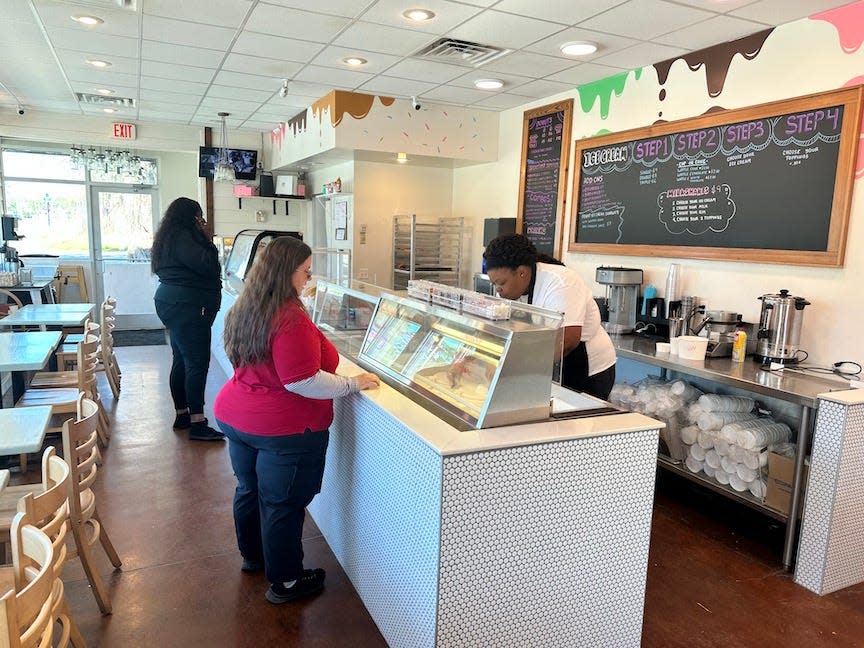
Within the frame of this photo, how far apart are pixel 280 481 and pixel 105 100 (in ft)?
18.4

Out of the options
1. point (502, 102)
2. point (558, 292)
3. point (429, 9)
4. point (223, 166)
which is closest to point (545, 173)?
point (502, 102)

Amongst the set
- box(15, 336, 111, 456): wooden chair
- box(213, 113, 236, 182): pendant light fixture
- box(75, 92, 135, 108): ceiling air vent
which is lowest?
box(15, 336, 111, 456): wooden chair

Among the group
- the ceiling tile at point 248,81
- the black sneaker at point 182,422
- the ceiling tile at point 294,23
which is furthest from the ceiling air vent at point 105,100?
the black sneaker at point 182,422

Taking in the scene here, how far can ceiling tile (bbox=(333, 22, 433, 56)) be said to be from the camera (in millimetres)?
3719

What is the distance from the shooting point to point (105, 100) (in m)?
6.23

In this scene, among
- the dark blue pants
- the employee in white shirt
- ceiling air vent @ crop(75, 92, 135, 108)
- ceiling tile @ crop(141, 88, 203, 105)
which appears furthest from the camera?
ceiling air vent @ crop(75, 92, 135, 108)

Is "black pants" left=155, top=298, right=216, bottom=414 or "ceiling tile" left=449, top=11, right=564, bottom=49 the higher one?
"ceiling tile" left=449, top=11, right=564, bottom=49

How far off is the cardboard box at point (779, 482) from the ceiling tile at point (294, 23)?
3.33 meters

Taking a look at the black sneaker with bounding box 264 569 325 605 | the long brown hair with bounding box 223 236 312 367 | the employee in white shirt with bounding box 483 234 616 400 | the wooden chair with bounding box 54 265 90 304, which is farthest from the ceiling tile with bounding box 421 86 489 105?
the wooden chair with bounding box 54 265 90 304

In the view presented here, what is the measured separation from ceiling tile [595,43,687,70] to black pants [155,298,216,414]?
322 cm

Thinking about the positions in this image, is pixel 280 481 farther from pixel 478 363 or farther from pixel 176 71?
pixel 176 71

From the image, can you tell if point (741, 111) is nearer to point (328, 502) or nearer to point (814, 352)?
point (814, 352)

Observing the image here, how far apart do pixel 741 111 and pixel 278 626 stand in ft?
12.0

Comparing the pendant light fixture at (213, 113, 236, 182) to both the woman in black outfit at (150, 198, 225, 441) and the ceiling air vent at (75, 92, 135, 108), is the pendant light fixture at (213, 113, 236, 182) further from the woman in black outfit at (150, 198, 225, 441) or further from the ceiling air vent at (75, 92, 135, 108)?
the woman in black outfit at (150, 198, 225, 441)
